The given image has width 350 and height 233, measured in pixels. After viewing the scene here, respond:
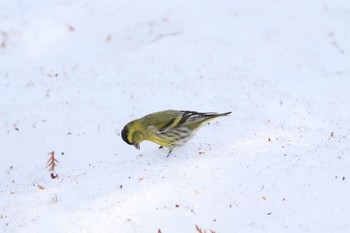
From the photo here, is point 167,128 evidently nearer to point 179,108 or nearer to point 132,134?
point 132,134

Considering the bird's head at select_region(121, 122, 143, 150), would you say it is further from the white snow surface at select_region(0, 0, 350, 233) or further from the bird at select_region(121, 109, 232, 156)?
the white snow surface at select_region(0, 0, 350, 233)

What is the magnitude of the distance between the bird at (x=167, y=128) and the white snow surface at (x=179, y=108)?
247mm

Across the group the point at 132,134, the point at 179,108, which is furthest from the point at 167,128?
the point at 179,108

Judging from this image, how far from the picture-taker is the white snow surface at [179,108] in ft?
22.7

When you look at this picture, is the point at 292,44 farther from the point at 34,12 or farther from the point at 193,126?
the point at 34,12

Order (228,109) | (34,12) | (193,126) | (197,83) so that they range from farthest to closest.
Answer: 1. (34,12)
2. (197,83)
3. (228,109)
4. (193,126)

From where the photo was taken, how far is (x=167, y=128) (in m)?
8.64

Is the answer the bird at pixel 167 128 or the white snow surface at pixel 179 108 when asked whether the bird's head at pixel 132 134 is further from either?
the white snow surface at pixel 179 108

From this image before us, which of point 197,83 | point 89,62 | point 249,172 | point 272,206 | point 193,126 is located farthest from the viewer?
point 89,62

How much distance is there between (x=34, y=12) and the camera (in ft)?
51.0

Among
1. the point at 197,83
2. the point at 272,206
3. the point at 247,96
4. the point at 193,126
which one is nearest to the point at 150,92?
the point at 197,83

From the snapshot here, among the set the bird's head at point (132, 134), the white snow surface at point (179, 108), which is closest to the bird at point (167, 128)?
the bird's head at point (132, 134)

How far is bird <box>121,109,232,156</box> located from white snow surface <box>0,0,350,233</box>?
25 cm

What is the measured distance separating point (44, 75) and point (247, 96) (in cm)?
455
